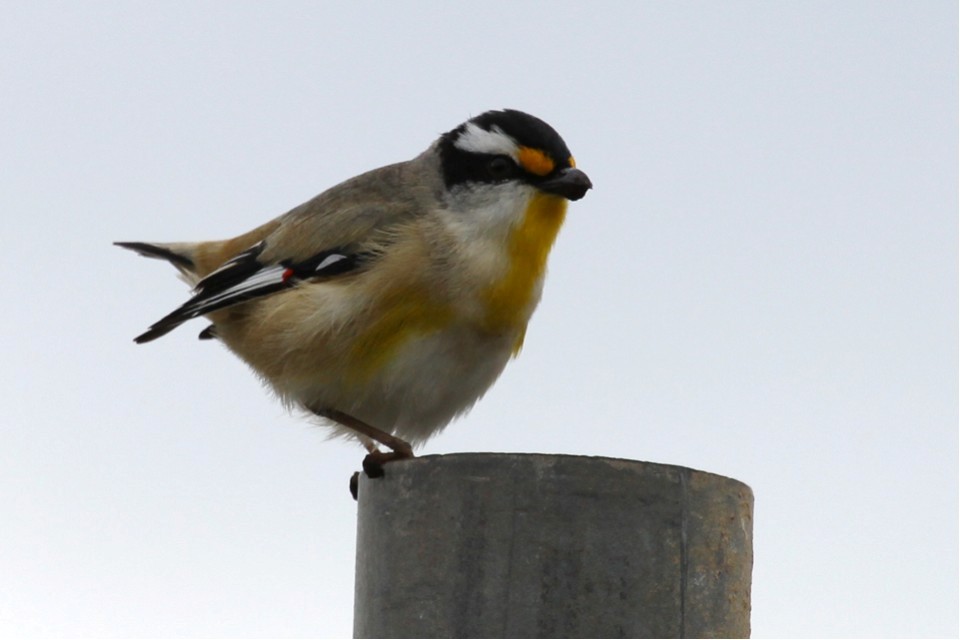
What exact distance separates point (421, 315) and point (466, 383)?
649 millimetres

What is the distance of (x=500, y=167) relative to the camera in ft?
29.2

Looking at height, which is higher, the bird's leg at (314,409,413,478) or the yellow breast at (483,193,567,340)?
the yellow breast at (483,193,567,340)

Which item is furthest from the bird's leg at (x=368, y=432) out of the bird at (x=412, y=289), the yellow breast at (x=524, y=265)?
the yellow breast at (x=524, y=265)

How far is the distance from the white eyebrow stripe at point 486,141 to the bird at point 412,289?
12 mm

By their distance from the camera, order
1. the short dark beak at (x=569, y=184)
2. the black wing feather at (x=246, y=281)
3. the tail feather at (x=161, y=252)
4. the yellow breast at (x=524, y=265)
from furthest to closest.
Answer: the tail feather at (x=161, y=252) → the black wing feather at (x=246, y=281) → the yellow breast at (x=524, y=265) → the short dark beak at (x=569, y=184)

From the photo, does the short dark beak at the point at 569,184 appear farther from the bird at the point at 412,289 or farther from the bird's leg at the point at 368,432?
the bird's leg at the point at 368,432

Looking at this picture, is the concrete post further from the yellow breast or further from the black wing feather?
the black wing feather

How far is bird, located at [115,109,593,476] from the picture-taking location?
854 centimetres

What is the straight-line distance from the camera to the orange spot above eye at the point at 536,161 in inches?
341

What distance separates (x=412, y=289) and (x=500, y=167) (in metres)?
1.07

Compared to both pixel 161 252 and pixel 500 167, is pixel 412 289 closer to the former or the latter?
pixel 500 167

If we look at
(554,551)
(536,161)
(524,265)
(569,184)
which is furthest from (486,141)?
(554,551)

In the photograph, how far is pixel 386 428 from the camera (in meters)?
9.15

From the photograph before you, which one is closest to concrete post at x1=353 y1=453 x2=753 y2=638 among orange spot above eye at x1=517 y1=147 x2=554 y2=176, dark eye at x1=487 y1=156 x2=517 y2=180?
orange spot above eye at x1=517 y1=147 x2=554 y2=176
